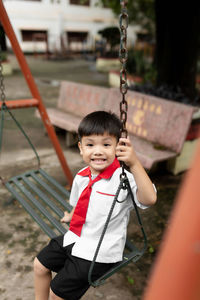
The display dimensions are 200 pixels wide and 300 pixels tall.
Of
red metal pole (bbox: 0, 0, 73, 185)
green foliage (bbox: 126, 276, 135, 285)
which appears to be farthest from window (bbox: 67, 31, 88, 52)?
green foliage (bbox: 126, 276, 135, 285)

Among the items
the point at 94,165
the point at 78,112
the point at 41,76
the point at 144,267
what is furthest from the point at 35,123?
the point at 41,76

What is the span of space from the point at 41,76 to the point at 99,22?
13.0 m

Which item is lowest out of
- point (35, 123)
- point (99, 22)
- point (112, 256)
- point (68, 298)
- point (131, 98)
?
point (35, 123)

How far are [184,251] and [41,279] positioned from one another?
1358 millimetres

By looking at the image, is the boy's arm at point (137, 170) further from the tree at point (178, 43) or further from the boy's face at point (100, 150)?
the tree at point (178, 43)

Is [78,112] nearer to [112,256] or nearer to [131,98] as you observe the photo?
[131,98]

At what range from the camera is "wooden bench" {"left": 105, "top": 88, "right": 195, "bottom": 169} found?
3162 mm

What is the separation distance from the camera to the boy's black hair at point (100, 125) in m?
1.45

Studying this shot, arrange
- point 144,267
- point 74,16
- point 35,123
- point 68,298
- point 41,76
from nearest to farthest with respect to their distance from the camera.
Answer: point 68,298 < point 144,267 < point 35,123 < point 41,76 < point 74,16

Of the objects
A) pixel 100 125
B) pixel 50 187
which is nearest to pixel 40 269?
pixel 100 125

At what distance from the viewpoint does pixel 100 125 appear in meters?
1.45

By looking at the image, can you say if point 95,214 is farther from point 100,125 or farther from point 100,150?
point 100,125

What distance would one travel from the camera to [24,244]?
96.1 inches

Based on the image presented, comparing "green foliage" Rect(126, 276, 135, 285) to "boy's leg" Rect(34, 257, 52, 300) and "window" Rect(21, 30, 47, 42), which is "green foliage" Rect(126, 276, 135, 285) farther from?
"window" Rect(21, 30, 47, 42)
